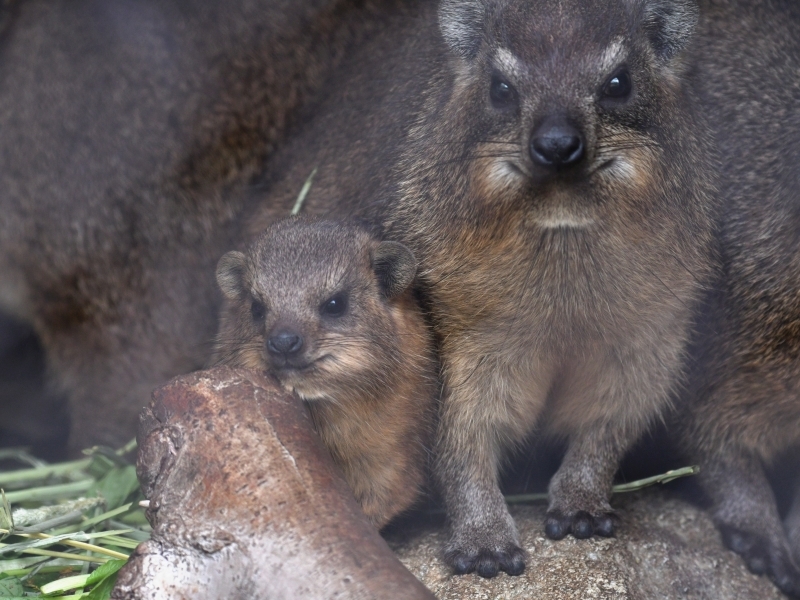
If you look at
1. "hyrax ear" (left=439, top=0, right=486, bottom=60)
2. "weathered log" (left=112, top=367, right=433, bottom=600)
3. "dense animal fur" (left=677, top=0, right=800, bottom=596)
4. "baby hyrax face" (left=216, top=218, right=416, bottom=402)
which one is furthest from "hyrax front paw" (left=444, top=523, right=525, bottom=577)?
"hyrax ear" (left=439, top=0, right=486, bottom=60)

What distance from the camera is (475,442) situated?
473cm

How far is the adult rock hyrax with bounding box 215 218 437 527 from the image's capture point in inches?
167

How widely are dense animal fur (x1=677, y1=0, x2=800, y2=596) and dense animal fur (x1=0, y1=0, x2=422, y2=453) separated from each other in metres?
2.12

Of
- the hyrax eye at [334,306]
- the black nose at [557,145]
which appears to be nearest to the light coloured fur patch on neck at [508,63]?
the black nose at [557,145]

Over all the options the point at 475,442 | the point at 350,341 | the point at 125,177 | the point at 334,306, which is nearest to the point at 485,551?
the point at 475,442

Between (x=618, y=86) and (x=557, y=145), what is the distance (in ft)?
1.89

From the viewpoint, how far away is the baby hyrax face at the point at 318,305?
4.14m

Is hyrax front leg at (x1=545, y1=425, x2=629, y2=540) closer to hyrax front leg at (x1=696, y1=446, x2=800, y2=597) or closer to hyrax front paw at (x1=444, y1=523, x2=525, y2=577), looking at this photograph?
hyrax front paw at (x1=444, y1=523, x2=525, y2=577)

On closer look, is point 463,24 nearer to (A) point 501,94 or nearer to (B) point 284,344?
(A) point 501,94

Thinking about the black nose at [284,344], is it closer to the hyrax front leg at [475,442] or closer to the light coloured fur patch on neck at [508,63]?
the hyrax front leg at [475,442]

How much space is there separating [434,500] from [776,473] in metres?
1.83

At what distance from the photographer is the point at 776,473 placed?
5418mm

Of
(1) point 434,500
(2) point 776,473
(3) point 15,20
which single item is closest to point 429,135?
(1) point 434,500

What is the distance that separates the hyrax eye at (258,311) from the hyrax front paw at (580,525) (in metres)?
1.56
